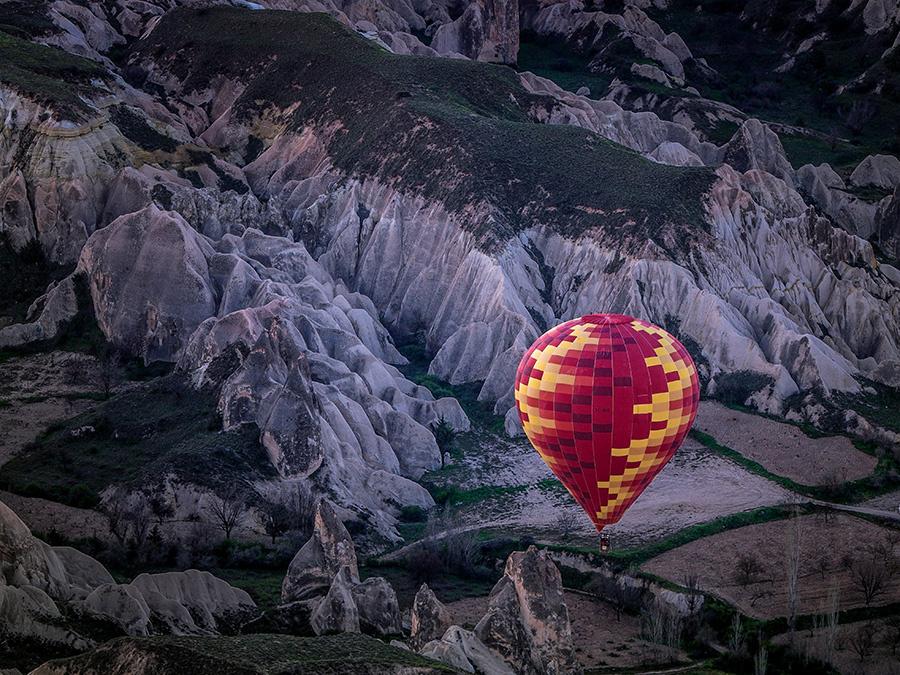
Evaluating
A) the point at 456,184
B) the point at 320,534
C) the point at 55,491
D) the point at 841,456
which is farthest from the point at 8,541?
the point at 456,184

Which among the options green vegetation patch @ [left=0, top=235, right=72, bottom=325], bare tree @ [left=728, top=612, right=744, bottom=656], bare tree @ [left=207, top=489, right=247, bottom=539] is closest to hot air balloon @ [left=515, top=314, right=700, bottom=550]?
bare tree @ [left=728, top=612, right=744, bottom=656]

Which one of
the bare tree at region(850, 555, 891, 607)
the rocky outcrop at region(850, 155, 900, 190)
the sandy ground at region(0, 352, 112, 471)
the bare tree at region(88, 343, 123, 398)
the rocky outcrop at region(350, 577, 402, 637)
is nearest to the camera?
the rocky outcrop at region(350, 577, 402, 637)

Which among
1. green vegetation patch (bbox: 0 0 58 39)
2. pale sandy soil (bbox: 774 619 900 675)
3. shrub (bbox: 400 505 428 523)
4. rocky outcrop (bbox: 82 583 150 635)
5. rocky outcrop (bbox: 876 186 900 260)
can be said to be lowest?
shrub (bbox: 400 505 428 523)

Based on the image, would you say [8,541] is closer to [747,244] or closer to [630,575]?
[630,575]

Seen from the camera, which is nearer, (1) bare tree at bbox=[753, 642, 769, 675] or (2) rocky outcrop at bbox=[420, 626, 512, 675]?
(2) rocky outcrop at bbox=[420, 626, 512, 675]

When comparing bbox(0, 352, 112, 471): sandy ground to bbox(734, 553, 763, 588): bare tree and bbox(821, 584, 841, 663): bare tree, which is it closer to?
bbox(734, 553, 763, 588): bare tree

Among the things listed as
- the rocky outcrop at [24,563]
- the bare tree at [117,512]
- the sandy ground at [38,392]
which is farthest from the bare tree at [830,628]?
the sandy ground at [38,392]

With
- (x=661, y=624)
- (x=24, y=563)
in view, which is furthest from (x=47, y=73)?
(x=661, y=624)
